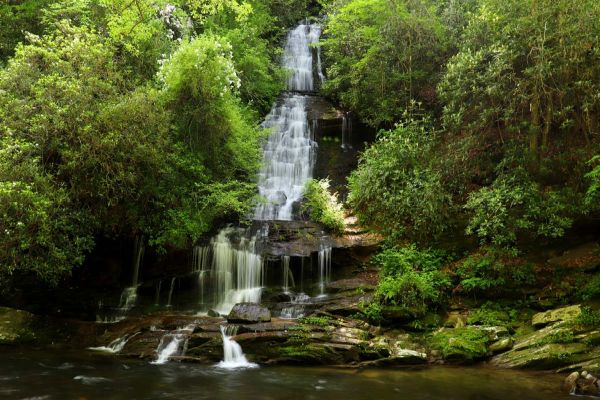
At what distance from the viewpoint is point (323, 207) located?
621 inches

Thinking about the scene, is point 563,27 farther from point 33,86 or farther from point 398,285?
point 33,86

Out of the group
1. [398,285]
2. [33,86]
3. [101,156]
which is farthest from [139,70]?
[398,285]

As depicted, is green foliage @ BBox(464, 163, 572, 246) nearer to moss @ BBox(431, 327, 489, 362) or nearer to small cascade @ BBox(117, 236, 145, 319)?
moss @ BBox(431, 327, 489, 362)

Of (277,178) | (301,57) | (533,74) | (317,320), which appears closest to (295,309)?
(317,320)

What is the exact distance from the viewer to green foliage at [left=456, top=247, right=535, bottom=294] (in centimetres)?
1186

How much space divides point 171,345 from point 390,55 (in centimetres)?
1428

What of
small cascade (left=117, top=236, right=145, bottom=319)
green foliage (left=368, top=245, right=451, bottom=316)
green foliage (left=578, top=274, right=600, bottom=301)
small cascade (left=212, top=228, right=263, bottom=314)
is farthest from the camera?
small cascade (left=117, top=236, right=145, bottom=319)

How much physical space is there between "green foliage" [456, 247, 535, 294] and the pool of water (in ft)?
9.00

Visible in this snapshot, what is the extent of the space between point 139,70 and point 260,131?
501 cm

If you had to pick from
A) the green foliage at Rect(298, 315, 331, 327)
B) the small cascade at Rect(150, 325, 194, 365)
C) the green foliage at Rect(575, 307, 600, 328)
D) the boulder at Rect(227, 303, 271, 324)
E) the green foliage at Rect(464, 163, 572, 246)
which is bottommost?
the small cascade at Rect(150, 325, 194, 365)

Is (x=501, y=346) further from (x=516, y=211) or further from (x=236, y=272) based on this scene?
(x=236, y=272)

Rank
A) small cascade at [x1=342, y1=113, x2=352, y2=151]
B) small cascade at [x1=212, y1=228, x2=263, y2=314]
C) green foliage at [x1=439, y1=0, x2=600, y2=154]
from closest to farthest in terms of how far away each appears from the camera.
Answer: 1. green foliage at [x1=439, y1=0, x2=600, y2=154]
2. small cascade at [x1=212, y1=228, x2=263, y2=314]
3. small cascade at [x1=342, y1=113, x2=352, y2=151]

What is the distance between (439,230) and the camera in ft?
44.4

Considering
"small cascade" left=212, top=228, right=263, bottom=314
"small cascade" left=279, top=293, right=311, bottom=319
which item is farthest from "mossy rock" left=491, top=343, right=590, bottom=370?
"small cascade" left=212, top=228, right=263, bottom=314
